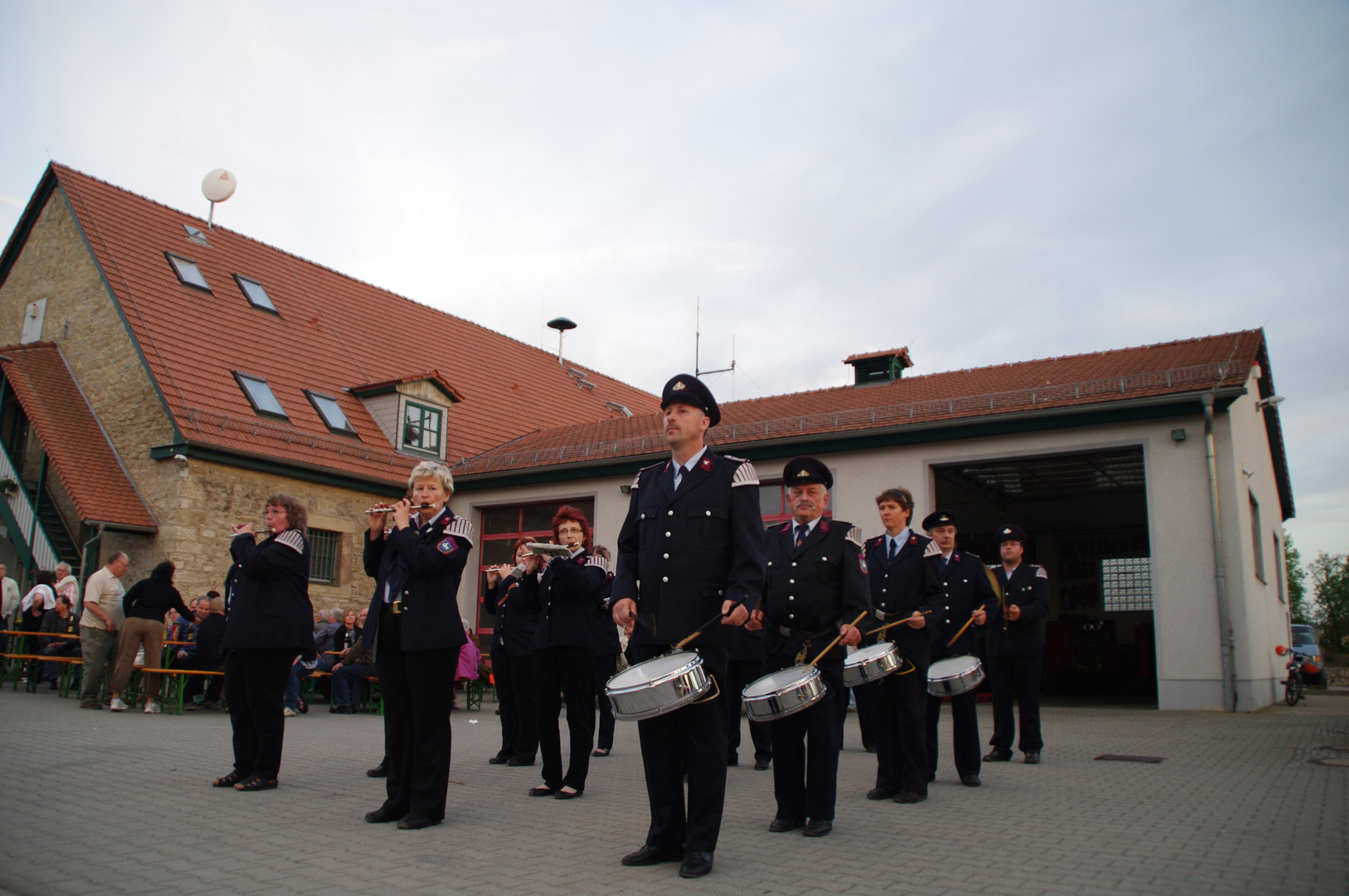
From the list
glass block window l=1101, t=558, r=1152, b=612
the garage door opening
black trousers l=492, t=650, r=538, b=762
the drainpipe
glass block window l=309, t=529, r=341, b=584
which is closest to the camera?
black trousers l=492, t=650, r=538, b=762

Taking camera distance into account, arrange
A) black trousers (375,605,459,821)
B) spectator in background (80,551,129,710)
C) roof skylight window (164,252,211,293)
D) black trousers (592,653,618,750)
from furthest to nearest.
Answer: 1. roof skylight window (164,252,211,293)
2. spectator in background (80,551,129,710)
3. black trousers (592,653,618,750)
4. black trousers (375,605,459,821)

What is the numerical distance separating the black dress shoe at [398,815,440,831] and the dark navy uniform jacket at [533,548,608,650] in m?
1.54

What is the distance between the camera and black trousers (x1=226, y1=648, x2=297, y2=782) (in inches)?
251

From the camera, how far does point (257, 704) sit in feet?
20.9

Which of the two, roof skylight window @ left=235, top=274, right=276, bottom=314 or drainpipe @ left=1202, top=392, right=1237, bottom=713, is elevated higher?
roof skylight window @ left=235, top=274, right=276, bottom=314

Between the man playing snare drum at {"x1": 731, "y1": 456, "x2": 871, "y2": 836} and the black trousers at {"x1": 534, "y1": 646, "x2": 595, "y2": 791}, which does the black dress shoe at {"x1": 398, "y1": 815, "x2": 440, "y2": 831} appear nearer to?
the black trousers at {"x1": 534, "y1": 646, "x2": 595, "y2": 791}

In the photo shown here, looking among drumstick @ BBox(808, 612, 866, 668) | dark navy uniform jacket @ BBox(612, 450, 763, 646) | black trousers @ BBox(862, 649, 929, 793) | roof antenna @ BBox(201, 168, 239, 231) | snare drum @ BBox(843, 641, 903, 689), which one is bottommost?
black trousers @ BBox(862, 649, 929, 793)

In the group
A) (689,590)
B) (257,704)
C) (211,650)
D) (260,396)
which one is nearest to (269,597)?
(257,704)

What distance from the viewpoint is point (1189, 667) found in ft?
45.2

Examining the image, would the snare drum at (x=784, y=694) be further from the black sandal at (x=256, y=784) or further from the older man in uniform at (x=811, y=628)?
the black sandal at (x=256, y=784)

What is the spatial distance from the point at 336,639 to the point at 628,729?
4930 mm

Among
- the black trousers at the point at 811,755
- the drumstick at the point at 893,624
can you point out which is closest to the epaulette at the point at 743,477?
the black trousers at the point at 811,755

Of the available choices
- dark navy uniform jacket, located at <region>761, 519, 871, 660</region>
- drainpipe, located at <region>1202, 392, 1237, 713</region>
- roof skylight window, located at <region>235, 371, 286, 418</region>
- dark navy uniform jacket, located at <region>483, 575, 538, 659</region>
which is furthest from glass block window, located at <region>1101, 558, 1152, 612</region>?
dark navy uniform jacket, located at <region>761, 519, 871, 660</region>

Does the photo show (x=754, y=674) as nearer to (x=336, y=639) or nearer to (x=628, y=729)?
(x=628, y=729)
